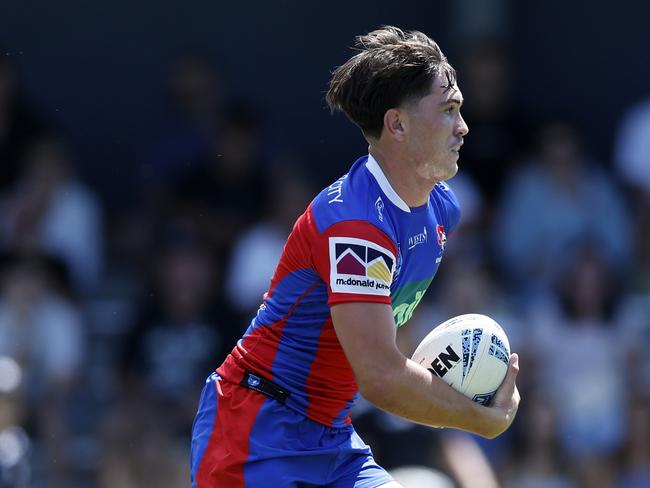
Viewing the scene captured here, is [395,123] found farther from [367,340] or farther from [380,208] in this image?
[367,340]

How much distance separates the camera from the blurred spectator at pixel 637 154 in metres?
10.3

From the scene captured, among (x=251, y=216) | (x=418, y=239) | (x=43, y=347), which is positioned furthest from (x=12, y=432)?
(x=418, y=239)

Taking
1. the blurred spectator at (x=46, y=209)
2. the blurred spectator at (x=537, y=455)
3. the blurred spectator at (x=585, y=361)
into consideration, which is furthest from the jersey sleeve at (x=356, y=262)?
the blurred spectator at (x=46, y=209)

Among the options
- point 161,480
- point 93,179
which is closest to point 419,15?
point 93,179

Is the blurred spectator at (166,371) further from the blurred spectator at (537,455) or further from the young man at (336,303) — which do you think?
the young man at (336,303)

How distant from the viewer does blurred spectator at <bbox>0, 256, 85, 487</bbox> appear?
9125 mm

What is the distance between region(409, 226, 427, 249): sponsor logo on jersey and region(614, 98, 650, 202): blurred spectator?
599 centimetres

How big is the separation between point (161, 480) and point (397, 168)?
16.5 feet

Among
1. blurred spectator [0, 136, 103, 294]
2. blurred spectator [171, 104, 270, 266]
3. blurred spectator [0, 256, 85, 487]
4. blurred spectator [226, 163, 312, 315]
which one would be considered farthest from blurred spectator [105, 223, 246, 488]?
blurred spectator [0, 136, 103, 294]

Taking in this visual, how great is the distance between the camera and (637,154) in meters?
10.4

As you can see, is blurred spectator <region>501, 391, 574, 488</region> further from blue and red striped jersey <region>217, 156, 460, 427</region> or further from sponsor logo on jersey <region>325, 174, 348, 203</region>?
sponsor logo on jersey <region>325, 174, 348, 203</region>

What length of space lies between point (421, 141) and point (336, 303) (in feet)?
2.12

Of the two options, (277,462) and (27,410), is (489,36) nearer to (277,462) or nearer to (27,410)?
(27,410)

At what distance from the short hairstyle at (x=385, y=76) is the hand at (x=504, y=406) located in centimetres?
93
